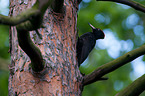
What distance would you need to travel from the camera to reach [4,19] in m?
1.01

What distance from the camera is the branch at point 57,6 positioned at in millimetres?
2055

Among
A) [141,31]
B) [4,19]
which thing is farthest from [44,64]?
[141,31]

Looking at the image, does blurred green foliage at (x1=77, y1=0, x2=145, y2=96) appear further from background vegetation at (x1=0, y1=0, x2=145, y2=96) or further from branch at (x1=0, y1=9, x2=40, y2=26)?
branch at (x1=0, y1=9, x2=40, y2=26)

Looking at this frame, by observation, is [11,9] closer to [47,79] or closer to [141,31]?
[47,79]

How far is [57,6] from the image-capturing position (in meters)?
2.09

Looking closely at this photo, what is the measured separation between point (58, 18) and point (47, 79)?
0.68 metres

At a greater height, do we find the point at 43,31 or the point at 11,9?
the point at 11,9

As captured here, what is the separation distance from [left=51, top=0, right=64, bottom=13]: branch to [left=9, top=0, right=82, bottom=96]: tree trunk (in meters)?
0.04

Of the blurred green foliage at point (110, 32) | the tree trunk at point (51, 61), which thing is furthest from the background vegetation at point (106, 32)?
the tree trunk at point (51, 61)

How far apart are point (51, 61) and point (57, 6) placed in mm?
591

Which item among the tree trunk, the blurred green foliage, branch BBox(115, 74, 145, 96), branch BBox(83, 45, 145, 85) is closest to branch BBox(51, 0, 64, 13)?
the tree trunk

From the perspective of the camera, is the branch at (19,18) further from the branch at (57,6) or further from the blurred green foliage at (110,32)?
the blurred green foliage at (110,32)

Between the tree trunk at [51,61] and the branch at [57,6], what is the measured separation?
37mm

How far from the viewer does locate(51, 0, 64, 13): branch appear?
2.05 metres
